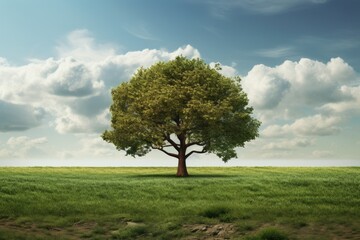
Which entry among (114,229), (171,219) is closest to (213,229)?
(171,219)

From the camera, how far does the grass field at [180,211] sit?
20516mm

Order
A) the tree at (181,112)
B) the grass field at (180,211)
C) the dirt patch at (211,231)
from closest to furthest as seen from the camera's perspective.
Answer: the dirt patch at (211,231) → the grass field at (180,211) → the tree at (181,112)

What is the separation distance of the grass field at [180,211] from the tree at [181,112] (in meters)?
19.7

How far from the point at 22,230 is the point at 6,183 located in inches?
736

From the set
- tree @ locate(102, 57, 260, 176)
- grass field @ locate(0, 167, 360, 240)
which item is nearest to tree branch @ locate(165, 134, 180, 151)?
tree @ locate(102, 57, 260, 176)

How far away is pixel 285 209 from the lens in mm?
26781

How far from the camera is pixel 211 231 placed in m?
20.9

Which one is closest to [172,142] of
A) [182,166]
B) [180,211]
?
[182,166]

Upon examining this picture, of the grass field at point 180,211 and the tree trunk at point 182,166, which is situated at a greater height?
the tree trunk at point 182,166

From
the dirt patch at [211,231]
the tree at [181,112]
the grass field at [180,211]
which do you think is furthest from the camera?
the tree at [181,112]

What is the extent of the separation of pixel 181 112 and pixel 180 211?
33843 millimetres

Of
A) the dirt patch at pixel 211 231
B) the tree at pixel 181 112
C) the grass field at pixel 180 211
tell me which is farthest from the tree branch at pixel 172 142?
the dirt patch at pixel 211 231

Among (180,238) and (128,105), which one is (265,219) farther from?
(128,105)

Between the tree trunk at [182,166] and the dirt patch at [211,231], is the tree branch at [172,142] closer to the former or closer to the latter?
the tree trunk at [182,166]
